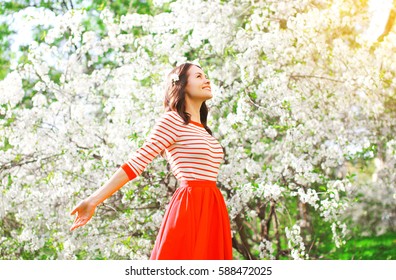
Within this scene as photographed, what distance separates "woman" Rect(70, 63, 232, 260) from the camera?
9.13 feet

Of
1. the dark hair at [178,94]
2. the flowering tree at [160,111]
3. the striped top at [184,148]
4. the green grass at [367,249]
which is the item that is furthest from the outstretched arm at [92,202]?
the green grass at [367,249]

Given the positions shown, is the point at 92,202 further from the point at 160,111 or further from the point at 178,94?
the point at 160,111

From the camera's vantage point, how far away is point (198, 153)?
2.90 meters

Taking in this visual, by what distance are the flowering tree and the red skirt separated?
2.39 metres

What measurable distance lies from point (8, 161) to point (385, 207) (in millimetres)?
6493

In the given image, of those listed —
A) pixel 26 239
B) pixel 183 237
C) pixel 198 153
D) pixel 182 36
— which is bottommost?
pixel 26 239

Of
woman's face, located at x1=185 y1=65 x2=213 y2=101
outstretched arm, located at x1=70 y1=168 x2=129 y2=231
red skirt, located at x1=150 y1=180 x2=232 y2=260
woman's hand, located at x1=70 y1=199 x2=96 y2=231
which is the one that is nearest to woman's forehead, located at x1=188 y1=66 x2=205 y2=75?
woman's face, located at x1=185 y1=65 x2=213 y2=101

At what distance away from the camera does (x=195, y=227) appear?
2.84 m

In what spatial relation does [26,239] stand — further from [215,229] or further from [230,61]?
[215,229]

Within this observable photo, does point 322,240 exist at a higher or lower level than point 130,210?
lower

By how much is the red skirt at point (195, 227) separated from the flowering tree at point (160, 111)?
2.39 metres

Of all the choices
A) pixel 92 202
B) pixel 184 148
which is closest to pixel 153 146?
pixel 184 148

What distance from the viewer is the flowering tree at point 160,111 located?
221 inches
